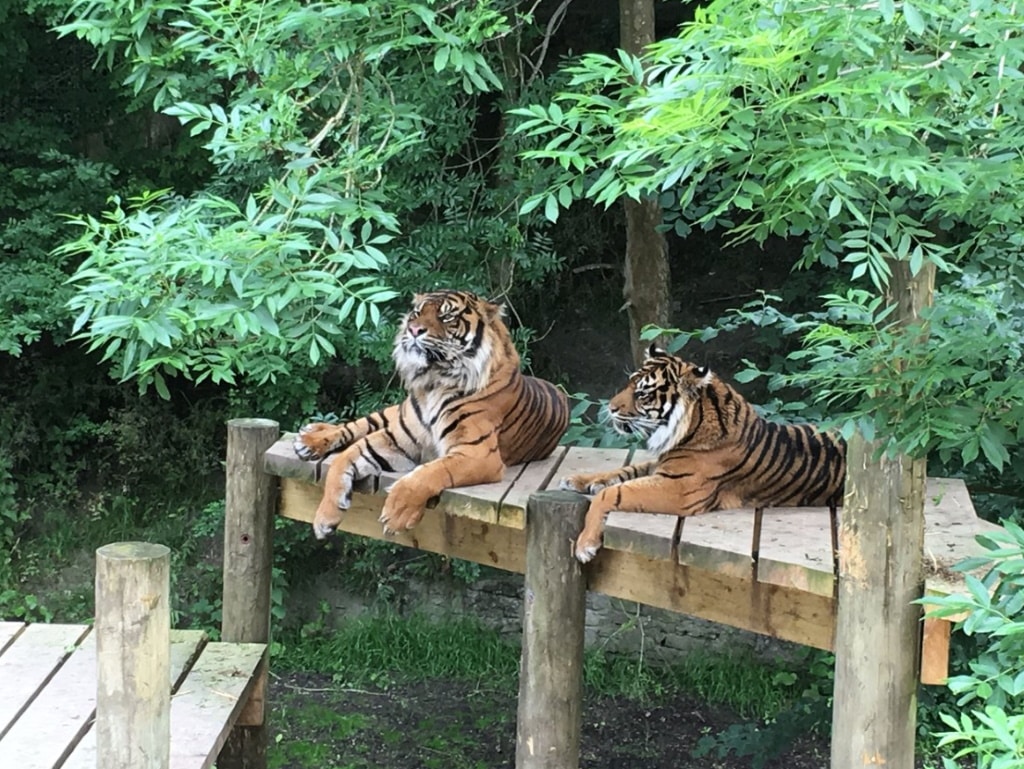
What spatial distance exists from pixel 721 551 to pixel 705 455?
15.9 inches

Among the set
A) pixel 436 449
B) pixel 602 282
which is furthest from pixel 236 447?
pixel 602 282

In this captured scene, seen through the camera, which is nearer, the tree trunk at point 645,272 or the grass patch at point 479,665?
the tree trunk at point 645,272

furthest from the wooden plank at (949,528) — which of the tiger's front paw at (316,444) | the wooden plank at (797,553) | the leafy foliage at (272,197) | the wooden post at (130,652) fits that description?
the tiger's front paw at (316,444)

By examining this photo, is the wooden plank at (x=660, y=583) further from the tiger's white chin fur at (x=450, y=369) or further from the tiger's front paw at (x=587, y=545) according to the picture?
the tiger's white chin fur at (x=450, y=369)

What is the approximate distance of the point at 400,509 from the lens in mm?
2928

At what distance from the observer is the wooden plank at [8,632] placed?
3.13m

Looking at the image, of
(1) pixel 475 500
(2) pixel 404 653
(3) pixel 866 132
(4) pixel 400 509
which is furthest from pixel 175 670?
(2) pixel 404 653

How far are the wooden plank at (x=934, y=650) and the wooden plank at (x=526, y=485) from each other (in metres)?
1.08

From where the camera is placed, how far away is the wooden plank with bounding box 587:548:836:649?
248 cm

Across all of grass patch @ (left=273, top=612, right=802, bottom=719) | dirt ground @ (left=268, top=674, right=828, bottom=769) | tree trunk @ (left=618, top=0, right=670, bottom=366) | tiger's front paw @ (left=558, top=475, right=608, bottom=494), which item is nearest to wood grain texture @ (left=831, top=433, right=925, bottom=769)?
tiger's front paw @ (left=558, top=475, right=608, bottom=494)

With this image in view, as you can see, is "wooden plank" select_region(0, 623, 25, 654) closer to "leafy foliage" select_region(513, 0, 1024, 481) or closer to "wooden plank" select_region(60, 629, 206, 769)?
"wooden plank" select_region(60, 629, 206, 769)

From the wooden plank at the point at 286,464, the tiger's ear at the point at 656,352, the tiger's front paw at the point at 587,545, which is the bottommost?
the tiger's front paw at the point at 587,545

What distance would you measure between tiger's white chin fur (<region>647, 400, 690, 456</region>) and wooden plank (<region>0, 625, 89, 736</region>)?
1764mm

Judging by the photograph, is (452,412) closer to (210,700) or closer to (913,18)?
(210,700)
